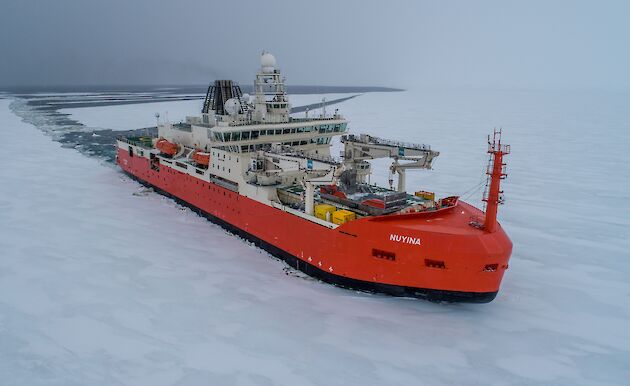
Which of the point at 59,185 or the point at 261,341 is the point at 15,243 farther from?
the point at 261,341

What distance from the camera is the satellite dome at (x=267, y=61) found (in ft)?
66.0

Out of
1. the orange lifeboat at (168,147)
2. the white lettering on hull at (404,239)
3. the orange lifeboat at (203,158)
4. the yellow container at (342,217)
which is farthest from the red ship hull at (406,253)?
the orange lifeboat at (168,147)

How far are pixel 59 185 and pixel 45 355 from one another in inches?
753

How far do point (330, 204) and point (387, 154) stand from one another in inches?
121

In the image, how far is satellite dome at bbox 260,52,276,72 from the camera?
2011 centimetres

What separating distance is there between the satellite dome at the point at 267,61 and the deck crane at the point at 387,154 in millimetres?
6245

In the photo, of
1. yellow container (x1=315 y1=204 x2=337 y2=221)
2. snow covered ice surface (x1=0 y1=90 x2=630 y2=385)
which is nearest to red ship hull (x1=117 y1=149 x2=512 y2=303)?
yellow container (x1=315 y1=204 x2=337 y2=221)

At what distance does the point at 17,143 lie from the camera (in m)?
39.9

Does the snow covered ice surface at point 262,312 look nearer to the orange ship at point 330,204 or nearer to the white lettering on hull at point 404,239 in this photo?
the orange ship at point 330,204

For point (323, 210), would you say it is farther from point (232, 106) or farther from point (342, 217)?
point (232, 106)

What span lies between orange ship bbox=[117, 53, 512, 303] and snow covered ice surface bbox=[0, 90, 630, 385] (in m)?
0.90

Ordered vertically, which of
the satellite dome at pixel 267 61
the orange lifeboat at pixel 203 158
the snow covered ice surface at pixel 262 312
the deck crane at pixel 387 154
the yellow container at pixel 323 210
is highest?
the satellite dome at pixel 267 61

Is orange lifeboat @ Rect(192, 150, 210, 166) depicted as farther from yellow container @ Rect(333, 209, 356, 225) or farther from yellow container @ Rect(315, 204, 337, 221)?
yellow container @ Rect(333, 209, 356, 225)

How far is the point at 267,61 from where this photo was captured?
20094 millimetres
